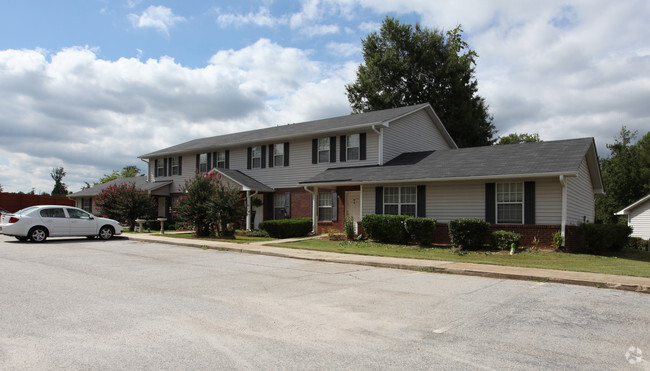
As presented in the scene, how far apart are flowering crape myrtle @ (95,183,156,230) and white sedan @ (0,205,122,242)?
20.4ft

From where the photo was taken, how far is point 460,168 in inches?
726

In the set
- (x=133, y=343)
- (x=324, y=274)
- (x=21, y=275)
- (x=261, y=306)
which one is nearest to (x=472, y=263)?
(x=324, y=274)

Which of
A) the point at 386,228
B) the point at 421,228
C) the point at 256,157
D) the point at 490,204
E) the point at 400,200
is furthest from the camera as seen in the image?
the point at 256,157

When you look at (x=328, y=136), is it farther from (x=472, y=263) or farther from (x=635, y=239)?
(x=635, y=239)

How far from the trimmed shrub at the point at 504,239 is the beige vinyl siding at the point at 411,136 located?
763cm

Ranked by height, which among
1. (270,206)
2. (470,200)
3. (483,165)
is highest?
(483,165)

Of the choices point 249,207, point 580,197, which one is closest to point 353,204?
point 249,207

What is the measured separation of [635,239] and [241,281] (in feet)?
94.1

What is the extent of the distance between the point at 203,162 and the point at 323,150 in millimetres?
10372

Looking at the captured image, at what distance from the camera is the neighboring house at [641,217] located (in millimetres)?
33062

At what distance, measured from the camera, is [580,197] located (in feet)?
61.9

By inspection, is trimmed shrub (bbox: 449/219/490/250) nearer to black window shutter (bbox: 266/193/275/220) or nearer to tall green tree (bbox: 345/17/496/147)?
black window shutter (bbox: 266/193/275/220)

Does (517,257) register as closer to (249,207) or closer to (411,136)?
(411,136)

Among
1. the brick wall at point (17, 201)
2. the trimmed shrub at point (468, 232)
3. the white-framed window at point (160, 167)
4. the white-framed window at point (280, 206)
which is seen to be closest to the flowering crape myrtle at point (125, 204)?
the white-framed window at point (160, 167)
